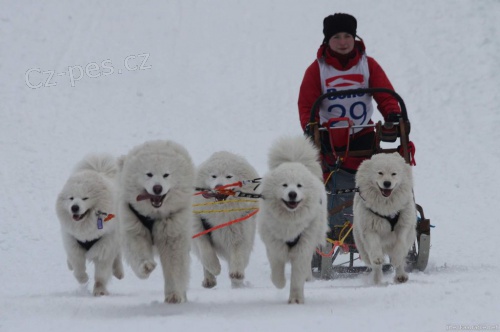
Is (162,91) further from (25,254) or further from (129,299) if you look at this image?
(129,299)

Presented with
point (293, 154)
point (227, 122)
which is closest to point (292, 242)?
point (293, 154)

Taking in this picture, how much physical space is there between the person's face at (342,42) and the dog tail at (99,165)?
2113 millimetres

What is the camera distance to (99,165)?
6.40 metres

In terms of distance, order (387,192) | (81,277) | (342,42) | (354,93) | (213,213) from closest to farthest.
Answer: (387,192) → (213,213) → (81,277) → (354,93) → (342,42)

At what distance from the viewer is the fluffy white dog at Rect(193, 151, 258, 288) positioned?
19.3ft

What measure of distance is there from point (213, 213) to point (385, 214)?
131 cm

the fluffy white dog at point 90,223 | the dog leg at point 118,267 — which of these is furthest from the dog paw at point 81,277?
the dog leg at point 118,267

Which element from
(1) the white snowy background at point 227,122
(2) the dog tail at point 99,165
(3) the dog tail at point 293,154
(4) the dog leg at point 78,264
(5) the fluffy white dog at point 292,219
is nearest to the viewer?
(1) the white snowy background at point 227,122

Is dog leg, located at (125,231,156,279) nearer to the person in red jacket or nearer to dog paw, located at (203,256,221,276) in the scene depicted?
dog paw, located at (203,256,221,276)

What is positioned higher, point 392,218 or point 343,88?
point 343,88

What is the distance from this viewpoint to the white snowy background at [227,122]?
439 cm

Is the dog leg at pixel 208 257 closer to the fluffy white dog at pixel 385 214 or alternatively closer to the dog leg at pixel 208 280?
the dog leg at pixel 208 280

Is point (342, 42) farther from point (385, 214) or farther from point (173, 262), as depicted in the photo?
point (173, 262)

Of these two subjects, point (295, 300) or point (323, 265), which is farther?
point (323, 265)
